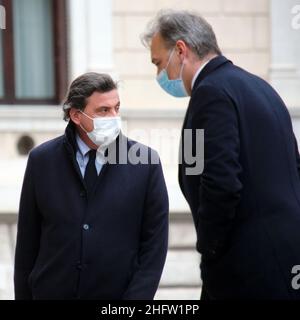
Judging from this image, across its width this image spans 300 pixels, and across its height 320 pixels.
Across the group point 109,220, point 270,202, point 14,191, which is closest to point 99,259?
point 109,220

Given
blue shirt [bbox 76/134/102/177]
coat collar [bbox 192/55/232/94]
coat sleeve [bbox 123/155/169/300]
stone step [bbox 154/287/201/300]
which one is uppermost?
coat collar [bbox 192/55/232/94]

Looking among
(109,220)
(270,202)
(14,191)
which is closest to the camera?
(270,202)

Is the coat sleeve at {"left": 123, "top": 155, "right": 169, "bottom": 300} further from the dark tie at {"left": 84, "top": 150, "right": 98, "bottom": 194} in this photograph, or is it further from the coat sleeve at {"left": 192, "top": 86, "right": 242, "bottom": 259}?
the coat sleeve at {"left": 192, "top": 86, "right": 242, "bottom": 259}

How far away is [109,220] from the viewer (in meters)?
3.83

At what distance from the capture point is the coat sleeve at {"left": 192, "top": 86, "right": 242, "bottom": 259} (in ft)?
11.4

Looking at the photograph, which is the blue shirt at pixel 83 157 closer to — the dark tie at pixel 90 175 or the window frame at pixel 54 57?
the dark tie at pixel 90 175

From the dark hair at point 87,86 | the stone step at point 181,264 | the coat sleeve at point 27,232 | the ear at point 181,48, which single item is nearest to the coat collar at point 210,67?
the ear at point 181,48

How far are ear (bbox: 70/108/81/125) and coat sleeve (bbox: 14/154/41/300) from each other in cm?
23

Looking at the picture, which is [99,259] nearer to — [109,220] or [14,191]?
[109,220]

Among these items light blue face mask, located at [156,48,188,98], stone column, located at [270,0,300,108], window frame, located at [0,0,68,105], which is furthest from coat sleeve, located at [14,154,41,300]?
stone column, located at [270,0,300,108]

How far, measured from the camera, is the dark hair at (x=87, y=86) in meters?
3.90

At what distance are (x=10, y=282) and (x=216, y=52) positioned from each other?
4104 mm

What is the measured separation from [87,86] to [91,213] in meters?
0.50

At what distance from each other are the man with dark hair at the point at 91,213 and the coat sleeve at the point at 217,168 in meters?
A: 0.38
